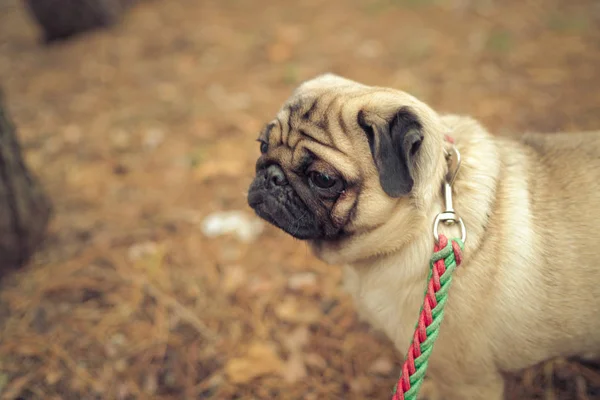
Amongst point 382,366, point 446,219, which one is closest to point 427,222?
point 446,219

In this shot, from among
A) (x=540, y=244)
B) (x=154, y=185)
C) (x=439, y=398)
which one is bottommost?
(x=439, y=398)

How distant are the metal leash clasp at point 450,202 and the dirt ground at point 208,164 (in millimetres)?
1401

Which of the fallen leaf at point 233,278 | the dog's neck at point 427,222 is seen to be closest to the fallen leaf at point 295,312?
the fallen leaf at point 233,278

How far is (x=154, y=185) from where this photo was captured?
14.5 feet

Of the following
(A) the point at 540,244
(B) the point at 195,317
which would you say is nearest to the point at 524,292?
(A) the point at 540,244

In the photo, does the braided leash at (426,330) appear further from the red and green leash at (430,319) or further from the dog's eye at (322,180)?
the dog's eye at (322,180)

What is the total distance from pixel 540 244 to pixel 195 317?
2.34 m

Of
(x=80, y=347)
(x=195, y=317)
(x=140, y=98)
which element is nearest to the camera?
(x=80, y=347)

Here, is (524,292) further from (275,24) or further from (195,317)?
(275,24)

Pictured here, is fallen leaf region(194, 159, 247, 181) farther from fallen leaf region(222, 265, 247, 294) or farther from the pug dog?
the pug dog

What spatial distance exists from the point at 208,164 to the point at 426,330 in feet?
10.8

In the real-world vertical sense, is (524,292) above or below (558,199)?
below

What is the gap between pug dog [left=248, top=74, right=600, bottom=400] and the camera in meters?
2.06

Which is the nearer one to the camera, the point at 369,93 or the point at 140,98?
the point at 369,93
